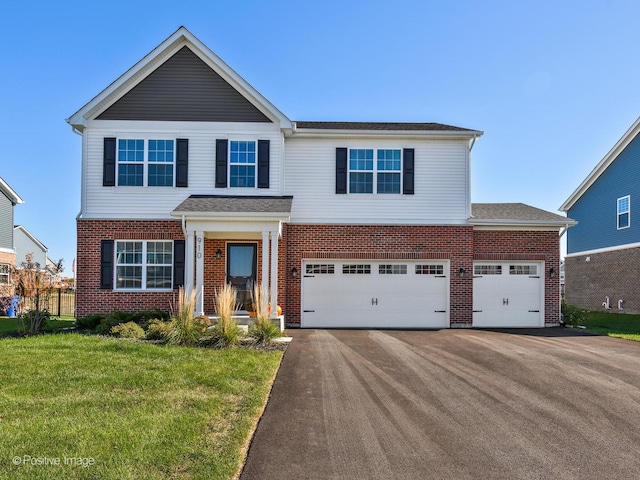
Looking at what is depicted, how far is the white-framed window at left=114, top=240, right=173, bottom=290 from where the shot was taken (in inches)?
563

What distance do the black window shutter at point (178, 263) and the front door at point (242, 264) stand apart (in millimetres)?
1389

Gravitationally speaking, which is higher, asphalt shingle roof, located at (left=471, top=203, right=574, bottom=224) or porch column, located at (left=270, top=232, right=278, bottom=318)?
asphalt shingle roof, located at (left=471, top=203, right=574, bottom=224)

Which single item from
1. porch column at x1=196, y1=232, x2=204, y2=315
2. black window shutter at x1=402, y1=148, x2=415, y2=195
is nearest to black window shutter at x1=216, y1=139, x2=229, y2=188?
porch column at x1=196, y1=232, x2=204, y2=315

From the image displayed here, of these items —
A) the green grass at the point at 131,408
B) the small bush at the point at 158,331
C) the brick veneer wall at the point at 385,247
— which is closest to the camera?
the green grass at the point at 131,408

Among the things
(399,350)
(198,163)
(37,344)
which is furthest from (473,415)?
(198,163)

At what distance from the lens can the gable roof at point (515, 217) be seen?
15016 mm

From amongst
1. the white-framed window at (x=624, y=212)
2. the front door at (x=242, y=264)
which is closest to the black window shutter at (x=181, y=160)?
the front door at (x=242, y=264)

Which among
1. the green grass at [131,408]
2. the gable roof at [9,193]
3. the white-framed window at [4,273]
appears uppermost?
the gable roof at [9,193]

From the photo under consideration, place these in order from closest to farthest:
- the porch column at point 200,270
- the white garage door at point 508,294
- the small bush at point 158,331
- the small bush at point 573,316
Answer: the small bush at point 158,331 < the porch column at point 200,270 < the white garage door at point 508,294 < the small bush at point 573,316

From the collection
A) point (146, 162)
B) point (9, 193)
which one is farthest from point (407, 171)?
point (9, 193)

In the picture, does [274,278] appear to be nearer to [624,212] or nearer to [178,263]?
[178,263]

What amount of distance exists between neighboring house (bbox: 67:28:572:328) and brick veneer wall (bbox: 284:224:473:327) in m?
0.03

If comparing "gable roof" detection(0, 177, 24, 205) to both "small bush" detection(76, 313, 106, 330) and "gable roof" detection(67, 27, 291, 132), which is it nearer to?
"gable roof" detection(67, 27, 291, 132)

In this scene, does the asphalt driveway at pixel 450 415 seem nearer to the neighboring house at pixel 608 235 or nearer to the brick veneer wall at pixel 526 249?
the brick veneer wall at pixel 526 249
